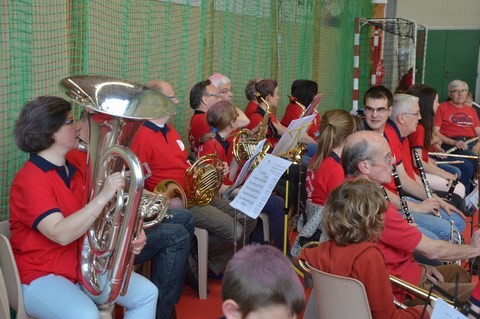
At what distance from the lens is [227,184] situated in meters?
4.70

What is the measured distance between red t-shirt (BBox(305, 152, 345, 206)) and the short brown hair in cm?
117

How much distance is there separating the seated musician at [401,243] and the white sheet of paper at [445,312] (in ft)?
3.54

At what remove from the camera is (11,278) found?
8.34ft

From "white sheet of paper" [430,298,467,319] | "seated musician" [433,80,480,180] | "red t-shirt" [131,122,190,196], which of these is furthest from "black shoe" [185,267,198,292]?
"seated musician" [433,80,480,180]

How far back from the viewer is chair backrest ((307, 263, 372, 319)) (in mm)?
2236

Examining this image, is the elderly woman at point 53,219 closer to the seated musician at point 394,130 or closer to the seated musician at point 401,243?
the seated musician at point 401,243

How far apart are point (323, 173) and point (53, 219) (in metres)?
1.77

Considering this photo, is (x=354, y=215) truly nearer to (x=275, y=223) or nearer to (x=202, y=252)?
(x=202, y=252)

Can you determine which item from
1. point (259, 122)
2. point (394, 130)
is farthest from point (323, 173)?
point (259, 122)

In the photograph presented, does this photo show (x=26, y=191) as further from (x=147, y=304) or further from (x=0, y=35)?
(x=0, y=35)

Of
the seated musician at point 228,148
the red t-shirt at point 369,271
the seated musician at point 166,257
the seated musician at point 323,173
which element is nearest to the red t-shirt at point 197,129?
the seated musician at point 228,148

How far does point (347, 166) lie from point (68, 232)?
61.9 inches

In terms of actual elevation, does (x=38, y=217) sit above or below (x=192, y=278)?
above

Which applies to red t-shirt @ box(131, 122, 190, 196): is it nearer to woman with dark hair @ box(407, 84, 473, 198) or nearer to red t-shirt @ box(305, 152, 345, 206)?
red t-shirt @ box(305, 152, 345, 206)
